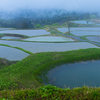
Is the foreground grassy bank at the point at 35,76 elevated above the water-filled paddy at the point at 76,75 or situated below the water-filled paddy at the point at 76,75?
above

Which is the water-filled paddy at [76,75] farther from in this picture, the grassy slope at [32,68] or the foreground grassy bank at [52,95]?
the foreground grassy bank at [52,95]

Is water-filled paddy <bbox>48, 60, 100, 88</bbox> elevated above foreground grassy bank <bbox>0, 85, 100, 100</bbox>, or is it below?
below

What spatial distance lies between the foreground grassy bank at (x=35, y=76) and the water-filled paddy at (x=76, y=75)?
0.45 metres

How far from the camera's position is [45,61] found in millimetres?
6020

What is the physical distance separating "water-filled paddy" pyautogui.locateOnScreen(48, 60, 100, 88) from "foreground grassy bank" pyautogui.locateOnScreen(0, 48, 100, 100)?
0.45 meters

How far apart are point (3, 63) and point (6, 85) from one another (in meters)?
2.43

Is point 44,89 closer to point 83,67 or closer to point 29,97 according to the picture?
point 29,97

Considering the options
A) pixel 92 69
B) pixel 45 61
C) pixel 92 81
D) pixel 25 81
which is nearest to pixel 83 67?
pixel 92 69

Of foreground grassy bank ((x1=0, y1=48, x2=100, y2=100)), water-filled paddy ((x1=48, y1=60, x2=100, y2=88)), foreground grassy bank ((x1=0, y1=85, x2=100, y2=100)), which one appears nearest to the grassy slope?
foreground grassy bank ((x1=0, y1=48, x2=100, y2=100))

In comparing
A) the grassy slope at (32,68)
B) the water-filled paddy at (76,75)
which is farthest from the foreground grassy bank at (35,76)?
the water-filled paddy at (76,75)

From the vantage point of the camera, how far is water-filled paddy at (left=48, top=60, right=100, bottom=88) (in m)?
4.19

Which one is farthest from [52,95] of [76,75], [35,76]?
[76,75]

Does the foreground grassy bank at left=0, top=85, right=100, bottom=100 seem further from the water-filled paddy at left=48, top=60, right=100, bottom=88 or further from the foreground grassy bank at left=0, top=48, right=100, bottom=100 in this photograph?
the water-filled paddy at left=48, top=60, right=100, bottom=88

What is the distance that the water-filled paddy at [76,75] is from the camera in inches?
165
